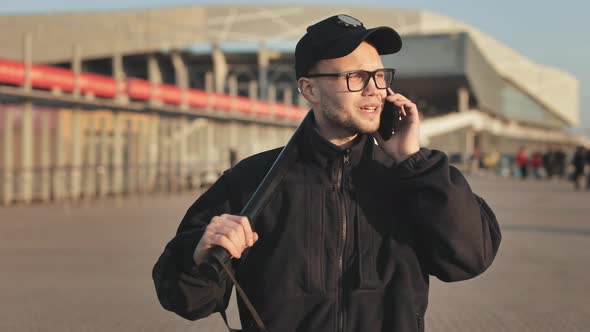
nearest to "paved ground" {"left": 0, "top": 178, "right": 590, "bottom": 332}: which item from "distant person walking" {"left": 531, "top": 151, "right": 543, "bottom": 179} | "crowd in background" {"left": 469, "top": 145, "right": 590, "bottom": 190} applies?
"crowd in background" {"left": 469, "top": 145, "right": 590, "bottom": 190}

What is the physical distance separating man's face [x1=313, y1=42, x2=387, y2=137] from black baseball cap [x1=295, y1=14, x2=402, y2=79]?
31mm

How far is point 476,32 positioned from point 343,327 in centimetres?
9292

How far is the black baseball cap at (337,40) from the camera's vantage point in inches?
92.6

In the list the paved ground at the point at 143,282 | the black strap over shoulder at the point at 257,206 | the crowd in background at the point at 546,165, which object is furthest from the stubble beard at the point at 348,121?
the crowd in background at the point at 546,165

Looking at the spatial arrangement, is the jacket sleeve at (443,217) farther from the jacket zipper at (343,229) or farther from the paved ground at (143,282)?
the paved ground at (143,282)

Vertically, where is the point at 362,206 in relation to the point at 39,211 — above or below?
above

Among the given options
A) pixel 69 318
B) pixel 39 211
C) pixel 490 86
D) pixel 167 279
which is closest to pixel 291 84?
pixel 490 86

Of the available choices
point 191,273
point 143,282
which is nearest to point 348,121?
point 191,273

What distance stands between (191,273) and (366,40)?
735 mm

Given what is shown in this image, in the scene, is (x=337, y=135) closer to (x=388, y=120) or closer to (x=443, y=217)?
(x=388, y=120)

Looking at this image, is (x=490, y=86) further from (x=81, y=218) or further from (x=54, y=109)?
(x=81, y=218)

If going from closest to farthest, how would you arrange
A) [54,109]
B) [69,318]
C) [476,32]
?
[69,318] → [54,109] → [476,32]

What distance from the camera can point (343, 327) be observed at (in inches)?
90.2

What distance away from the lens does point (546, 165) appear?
127ft
